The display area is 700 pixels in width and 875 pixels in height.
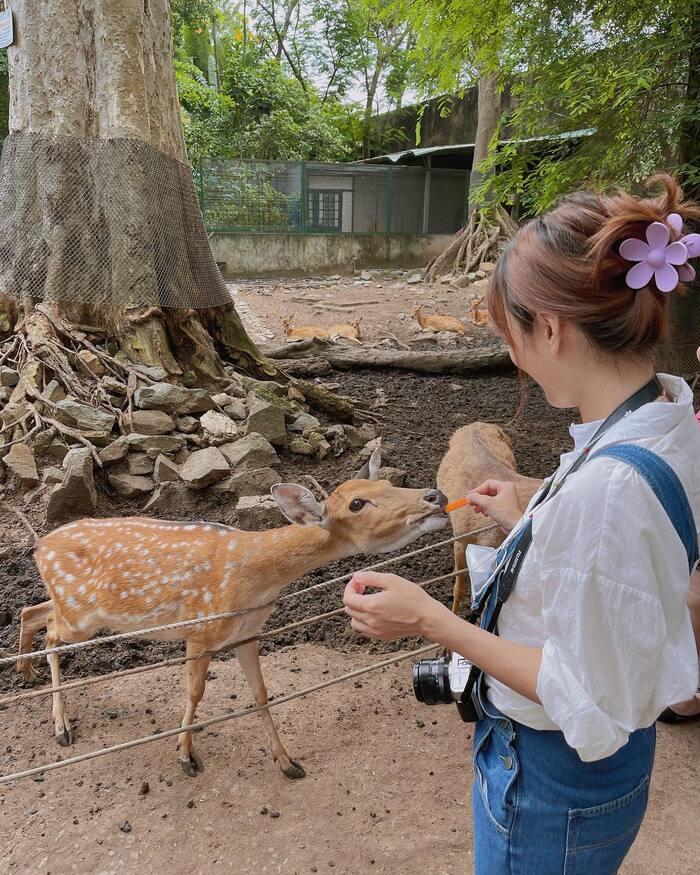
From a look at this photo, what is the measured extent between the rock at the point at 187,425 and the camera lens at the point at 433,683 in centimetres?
405

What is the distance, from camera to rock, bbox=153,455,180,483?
4957 millimetres

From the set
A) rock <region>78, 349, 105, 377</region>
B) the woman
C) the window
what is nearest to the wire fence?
the window

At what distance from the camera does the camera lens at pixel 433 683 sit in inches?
64.7

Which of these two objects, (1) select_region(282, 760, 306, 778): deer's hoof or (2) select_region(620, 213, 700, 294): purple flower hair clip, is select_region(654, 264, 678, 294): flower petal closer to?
(2) select_region(620, 213, 700, 294): purple flower hair clip

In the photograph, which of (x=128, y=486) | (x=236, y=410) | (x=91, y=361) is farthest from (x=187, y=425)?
(x=91, y=361)

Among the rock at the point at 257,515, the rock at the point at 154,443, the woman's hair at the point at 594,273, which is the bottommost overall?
the rock at the point at 257,515

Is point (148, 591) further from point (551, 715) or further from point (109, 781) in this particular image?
point (551, 715)

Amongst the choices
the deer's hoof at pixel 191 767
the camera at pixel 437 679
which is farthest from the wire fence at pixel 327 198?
the camera at pixel 437 679

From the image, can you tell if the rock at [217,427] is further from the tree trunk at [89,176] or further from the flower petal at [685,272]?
the flower petal at [685,272]

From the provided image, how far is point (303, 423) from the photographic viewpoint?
19.6ft

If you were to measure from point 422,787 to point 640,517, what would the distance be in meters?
2.15

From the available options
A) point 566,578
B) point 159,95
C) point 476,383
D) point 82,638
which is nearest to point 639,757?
point 566,578

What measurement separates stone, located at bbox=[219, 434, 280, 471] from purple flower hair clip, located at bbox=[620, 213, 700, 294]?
4.20m

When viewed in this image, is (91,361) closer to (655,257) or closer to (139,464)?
(139,464)
